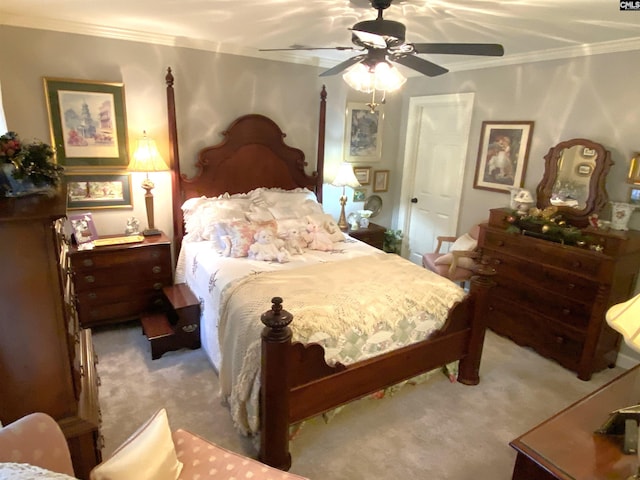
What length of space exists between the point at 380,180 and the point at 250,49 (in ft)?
6.74

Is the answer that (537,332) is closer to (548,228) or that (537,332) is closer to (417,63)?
(548,228)

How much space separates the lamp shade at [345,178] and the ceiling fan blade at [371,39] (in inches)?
81.7

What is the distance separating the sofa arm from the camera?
102 cm

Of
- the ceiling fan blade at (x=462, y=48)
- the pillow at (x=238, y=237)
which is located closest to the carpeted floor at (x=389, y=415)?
the pillow at (x=238, y=237)

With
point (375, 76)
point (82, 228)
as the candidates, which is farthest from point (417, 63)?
point (82, 228)

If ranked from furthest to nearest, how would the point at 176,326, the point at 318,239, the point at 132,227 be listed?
1. the point at 132,227
2. the point at 318,239
3. the point at 176,326

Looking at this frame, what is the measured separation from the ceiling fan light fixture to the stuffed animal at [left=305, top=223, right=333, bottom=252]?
1314 millimetres

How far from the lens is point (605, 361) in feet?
9.87

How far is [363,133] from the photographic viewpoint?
4477mm

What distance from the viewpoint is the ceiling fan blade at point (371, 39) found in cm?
182

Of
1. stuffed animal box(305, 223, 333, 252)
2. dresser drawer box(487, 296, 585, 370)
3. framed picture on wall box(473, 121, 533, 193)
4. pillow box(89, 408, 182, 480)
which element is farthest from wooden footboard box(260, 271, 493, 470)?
framed picture on wall box(473, 121, 533, 193)

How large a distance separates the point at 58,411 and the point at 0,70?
9.04ft

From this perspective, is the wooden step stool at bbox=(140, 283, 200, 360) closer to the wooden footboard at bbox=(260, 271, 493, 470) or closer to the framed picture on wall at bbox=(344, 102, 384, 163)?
the wooden footboard at bbox=(260, 271, 493, 470)

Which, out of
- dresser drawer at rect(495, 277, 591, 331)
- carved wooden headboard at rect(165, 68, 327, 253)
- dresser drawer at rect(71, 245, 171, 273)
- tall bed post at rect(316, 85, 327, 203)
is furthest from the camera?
tall bed post at rect(316, 85, 327, 203)
